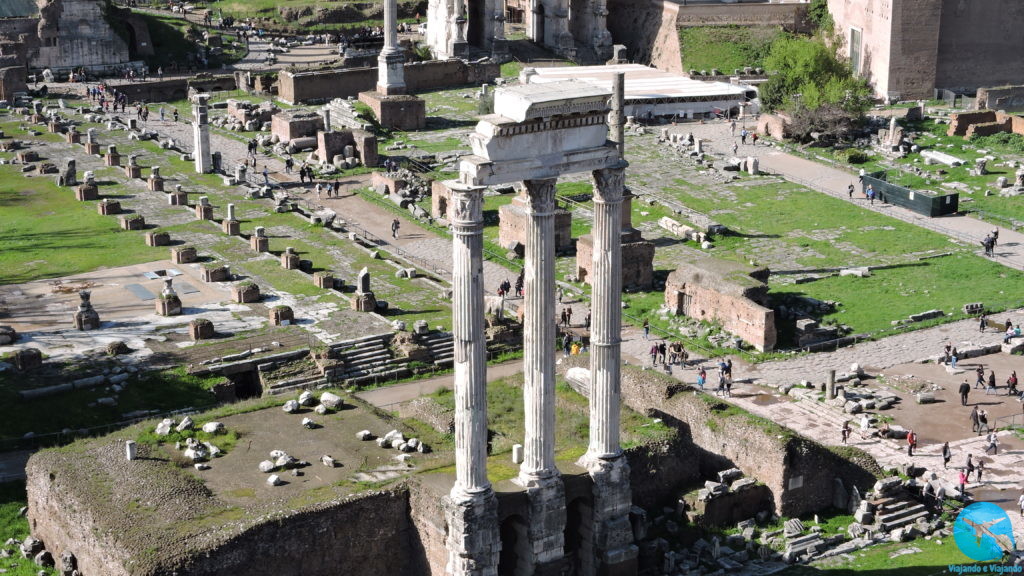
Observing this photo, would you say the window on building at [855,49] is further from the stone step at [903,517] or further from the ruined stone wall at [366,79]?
the stone step at [903,517]

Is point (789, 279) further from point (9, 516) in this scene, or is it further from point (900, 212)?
point (9, 516)

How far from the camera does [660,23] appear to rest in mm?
93688

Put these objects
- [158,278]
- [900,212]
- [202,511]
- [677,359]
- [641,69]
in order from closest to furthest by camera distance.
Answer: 1. [202,511]
2. [677,359]
3. [158,278]
4. [900,212]
5. [641,69]

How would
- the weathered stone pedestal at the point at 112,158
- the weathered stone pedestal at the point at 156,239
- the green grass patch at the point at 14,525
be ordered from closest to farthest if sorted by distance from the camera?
the green grass patch at the point at 14,525 → the weathered stone pedestal at the point at 156,239 → the weathered stone pedestal at the point at 112,158

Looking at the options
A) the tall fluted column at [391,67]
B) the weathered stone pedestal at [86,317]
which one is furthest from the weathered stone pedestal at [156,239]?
the tall fluted column at [391,67]

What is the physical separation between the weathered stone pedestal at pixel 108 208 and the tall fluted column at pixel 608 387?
110ft

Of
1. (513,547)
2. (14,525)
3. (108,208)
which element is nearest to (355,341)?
(14,525)

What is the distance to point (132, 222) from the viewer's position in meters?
59.2

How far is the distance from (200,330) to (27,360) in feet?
17.5

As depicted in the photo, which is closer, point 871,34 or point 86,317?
point 86,317

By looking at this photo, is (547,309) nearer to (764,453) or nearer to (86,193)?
(764,453)

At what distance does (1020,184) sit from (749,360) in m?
23.9

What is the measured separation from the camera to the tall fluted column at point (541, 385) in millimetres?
30891

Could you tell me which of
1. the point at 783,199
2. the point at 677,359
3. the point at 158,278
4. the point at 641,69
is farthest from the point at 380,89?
the point at 677,359
